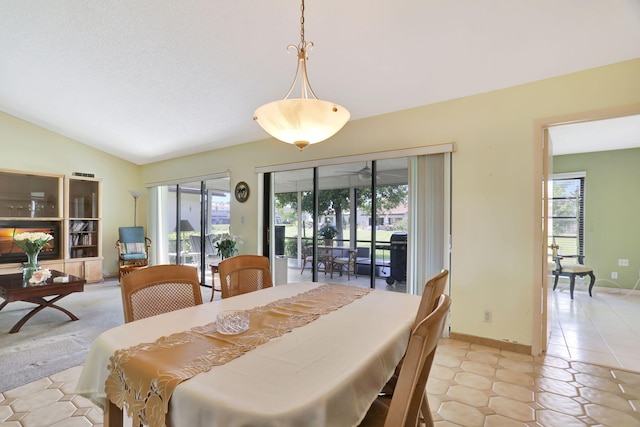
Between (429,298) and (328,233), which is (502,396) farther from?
(328,233)

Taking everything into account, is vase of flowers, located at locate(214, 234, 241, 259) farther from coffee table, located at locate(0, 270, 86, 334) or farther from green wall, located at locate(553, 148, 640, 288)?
green wall, located at locate(553, 148, 640, 288)

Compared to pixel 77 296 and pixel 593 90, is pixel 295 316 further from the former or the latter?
pixel 77 296

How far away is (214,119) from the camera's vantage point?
163 inches

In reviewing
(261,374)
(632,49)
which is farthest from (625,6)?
(261,374)

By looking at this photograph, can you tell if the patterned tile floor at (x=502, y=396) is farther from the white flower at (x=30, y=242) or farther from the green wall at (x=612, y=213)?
the green wall at (x=612, y=213)

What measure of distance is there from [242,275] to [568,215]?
5.90 metres

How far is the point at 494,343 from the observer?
2838 millimetres

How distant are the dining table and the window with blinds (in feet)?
17.4

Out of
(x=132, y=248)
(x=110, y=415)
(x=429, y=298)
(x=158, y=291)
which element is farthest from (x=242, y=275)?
(x=132, y=248)

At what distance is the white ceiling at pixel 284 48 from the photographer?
2137 mm

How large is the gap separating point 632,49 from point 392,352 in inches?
113

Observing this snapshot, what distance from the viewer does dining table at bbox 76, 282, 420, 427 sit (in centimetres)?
80

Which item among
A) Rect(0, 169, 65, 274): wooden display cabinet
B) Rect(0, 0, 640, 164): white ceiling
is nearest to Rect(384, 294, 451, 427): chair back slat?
Rect(0, 0, 640, 164): white ceiling

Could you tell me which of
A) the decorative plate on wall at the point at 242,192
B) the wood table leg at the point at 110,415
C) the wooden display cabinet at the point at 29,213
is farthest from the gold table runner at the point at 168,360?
the wooden display cabinet at the point at 29,213
